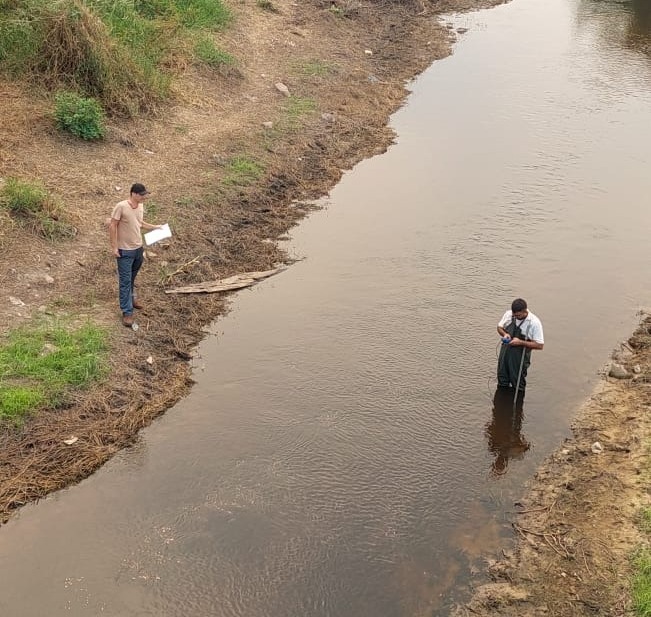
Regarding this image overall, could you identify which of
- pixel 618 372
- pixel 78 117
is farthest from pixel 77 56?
pixel 618 372

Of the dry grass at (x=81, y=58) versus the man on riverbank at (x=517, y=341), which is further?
the dry grass at (x=81, y=58)

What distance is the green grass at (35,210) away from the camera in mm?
11445

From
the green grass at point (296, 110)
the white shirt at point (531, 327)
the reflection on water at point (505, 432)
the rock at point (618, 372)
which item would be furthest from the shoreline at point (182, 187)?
the rock at point (618, 372)

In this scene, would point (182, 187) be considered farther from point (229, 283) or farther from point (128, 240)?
point (128, 240)

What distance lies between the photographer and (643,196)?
15.4 metres

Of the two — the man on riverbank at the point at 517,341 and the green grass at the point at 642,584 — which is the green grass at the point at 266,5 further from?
the green grass at the point at 642,584

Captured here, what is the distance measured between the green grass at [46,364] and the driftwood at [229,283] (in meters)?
1.77

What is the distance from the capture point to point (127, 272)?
9953 millimetres

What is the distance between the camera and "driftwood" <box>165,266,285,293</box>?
11.4 metres

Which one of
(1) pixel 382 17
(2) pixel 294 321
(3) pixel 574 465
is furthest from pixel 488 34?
(3) pixel 574 465

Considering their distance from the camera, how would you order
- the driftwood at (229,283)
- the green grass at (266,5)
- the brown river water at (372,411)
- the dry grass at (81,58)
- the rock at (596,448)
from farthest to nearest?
the green grass at (266,5), the dry grass at (81,58), the driftwood at (229,283), the rock at (596,448), the brown river water at (372,411)

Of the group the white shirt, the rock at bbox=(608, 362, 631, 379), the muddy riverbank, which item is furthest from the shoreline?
the rock at bbox=(608, 362, 631, 379)

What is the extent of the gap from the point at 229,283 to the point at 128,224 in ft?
7.98

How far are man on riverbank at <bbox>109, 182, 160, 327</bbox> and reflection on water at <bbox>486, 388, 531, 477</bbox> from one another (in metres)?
4.67
